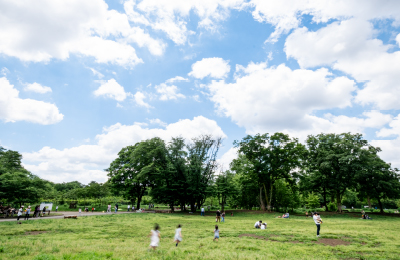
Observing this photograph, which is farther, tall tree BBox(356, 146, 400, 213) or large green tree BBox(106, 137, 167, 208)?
large green tree BBox(106, 137, 167, 208)

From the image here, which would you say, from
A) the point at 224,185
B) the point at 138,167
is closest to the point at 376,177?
the point at 224,185

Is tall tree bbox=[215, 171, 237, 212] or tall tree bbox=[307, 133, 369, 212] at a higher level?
tall tree bbox=[307, 133, 369, 212]

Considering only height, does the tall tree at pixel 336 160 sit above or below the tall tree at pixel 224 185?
above

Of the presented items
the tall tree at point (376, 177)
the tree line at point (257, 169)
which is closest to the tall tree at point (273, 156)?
the tree line at point (257, 169)

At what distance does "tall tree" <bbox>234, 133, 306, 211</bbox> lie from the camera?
45469 mm

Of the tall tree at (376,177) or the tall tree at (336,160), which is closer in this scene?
the tall tree at (376,177)

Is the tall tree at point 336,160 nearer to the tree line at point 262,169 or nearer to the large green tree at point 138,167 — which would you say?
the tree line at point 262,169

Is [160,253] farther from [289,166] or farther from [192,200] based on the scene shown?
[289,166]

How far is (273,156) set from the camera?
46.0 meters

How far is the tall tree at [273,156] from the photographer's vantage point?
45.5 meters

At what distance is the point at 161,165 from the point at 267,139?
78.8 feet

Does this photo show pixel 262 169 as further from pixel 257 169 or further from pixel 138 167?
pixel 138 167

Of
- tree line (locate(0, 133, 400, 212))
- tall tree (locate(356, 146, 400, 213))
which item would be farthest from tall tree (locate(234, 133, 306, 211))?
tall tree (locate(356, 146, 400, 213))

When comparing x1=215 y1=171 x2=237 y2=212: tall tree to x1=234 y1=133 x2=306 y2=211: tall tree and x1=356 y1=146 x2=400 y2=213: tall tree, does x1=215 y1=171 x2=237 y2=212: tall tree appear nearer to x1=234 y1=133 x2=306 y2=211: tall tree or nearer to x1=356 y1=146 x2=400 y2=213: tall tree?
x1=234 y1=133 x2=306 y2=211: tall tree
